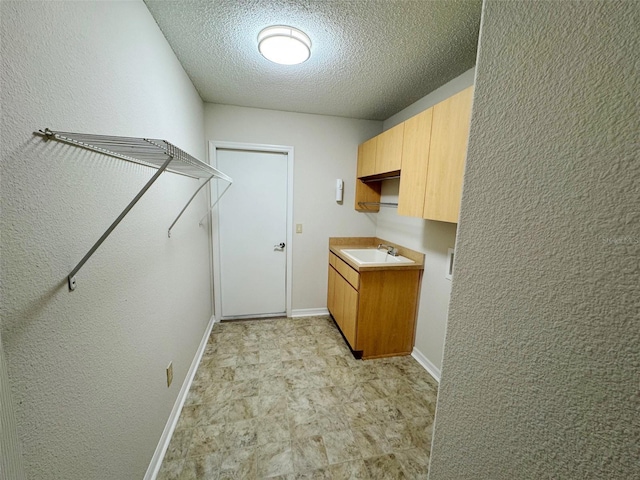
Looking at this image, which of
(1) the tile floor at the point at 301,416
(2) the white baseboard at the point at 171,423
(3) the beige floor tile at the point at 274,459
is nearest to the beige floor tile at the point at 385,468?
(1) the tile floor at the point at 301,416

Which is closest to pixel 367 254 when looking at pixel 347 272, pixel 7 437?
pixel 347 272

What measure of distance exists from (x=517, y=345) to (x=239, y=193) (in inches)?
112

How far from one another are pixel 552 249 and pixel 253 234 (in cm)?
285

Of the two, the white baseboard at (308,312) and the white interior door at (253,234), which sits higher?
the white interior door at (253,234)

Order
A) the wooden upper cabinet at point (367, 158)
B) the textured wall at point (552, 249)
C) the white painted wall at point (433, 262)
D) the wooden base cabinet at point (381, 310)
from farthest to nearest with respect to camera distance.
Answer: the wooden upper cabinet at point (367, 158)
the wooden base cabinet at point (381, 310)
the white painted wall at point (433, 262)
the textured wall at point (552, 249)

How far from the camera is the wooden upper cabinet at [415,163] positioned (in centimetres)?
189

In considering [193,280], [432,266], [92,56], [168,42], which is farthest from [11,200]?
[432,266]

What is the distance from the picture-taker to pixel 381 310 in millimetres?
2377

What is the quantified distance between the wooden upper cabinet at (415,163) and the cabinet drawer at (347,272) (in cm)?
70

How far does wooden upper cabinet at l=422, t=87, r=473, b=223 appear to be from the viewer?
5.08 ft

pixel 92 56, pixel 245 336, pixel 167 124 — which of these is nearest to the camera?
pixel 92 56

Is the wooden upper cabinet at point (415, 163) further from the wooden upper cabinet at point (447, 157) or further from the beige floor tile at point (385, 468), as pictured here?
the beige floor tile at point (385, 468)

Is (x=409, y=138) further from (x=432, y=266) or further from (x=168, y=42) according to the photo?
(x=168, y=42)

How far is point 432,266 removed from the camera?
226cm
